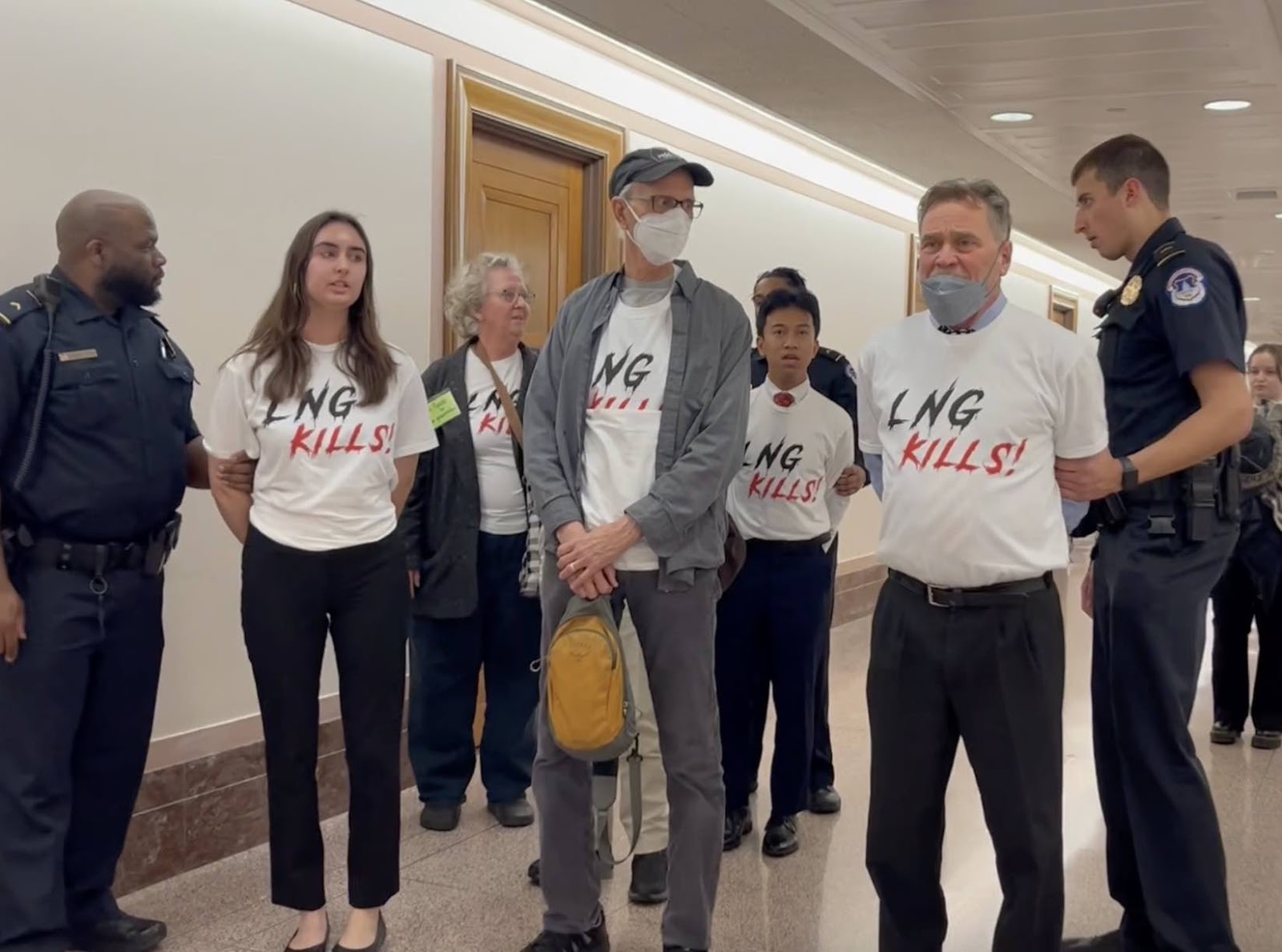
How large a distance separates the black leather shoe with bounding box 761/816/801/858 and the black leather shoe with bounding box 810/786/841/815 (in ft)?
1.21

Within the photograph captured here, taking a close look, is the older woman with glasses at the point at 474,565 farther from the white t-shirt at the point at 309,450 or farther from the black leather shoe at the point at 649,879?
the white t-shirt at the point at 309,450

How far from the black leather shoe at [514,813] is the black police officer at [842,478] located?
786mm

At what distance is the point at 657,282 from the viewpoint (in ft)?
9.26

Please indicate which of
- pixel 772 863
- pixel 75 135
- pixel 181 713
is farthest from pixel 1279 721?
pixel 75 135

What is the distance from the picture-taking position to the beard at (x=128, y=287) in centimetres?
285

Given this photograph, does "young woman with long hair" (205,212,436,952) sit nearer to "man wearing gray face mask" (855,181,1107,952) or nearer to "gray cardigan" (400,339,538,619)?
"gray cardigan" (400,339,538,619)

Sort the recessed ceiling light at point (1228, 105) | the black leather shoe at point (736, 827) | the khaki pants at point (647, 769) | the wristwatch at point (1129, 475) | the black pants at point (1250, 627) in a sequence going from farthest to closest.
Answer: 1. the black pants at point (1250, 627)
2. the recessed ceiling light at point (1228, 105)
3. the black leather shoe at point (736, 827)
4. the khaki pants at point (647, 769)
5. the wristwatch at point (1129, 475)

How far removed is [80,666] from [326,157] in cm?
181

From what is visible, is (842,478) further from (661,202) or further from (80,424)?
(80,424)

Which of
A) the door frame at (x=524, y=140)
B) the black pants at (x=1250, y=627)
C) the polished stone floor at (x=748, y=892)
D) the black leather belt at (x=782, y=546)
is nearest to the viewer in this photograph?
the polished stone floor at (x=748, y=892)

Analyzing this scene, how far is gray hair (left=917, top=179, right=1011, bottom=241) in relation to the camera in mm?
2334

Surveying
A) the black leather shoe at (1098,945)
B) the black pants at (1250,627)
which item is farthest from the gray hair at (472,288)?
the black pants at (1250,627)

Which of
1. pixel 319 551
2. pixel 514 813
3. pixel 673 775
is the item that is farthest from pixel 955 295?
pixel 514 813

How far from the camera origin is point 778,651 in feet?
11.8
